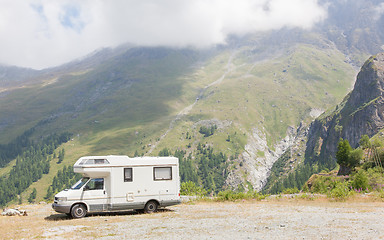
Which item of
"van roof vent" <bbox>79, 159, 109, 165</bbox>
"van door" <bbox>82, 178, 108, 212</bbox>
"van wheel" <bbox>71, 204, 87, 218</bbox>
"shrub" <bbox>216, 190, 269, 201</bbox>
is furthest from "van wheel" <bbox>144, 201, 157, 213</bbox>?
"shrub" <bbox>216, 190, 269, 201</bbox>

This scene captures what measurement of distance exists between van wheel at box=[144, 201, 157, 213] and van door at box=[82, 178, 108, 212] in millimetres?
3484

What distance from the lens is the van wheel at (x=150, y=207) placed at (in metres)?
27.1

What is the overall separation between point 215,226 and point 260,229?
2.95 metres

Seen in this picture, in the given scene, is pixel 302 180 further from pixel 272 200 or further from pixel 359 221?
pixel 359 221

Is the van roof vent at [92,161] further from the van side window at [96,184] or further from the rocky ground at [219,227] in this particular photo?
the rocky ground at [219,227]

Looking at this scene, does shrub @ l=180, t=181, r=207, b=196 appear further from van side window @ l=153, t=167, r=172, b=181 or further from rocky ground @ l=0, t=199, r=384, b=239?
rocky ground @ l=0, t=199, r=384, b=239

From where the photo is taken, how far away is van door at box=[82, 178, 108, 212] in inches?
1001

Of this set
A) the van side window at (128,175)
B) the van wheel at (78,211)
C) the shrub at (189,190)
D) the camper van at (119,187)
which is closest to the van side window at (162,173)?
the camper van at (119,187)

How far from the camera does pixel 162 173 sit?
27844 mm

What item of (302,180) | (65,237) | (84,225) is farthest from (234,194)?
(302,180)

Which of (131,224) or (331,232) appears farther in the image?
(131,224)

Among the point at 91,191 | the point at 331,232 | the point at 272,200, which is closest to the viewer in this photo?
the point at 331,232

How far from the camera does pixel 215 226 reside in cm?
1955

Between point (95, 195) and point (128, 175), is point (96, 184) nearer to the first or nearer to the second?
point (95, 195)
